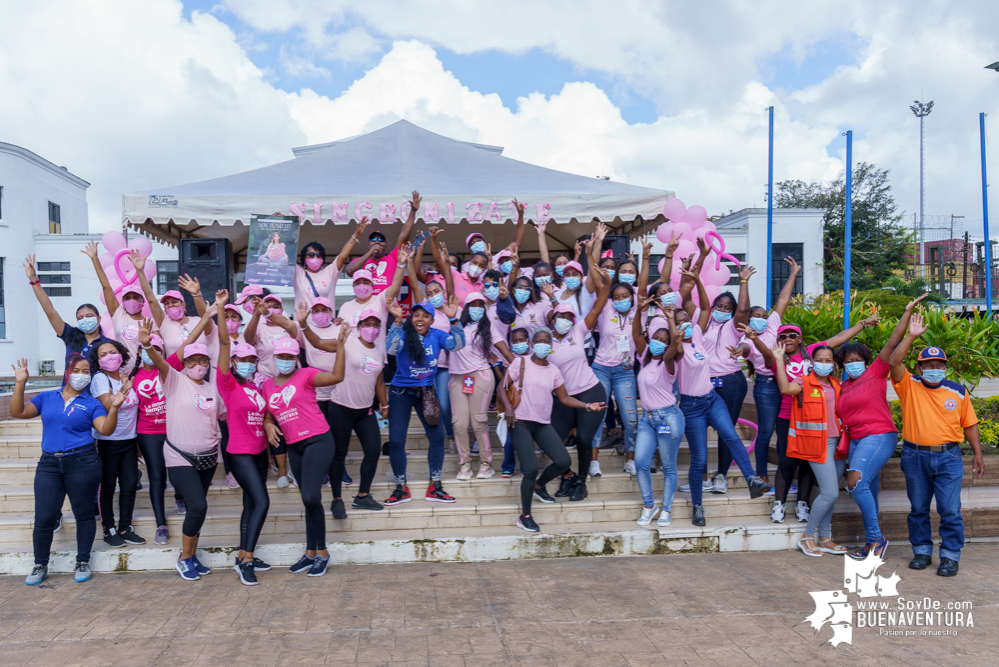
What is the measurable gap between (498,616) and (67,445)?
11.5ft

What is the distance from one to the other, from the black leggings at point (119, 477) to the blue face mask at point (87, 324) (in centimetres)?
102

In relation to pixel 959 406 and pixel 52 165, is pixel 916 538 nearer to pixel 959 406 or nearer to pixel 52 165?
pixel 959 406

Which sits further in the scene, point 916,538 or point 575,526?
point 575,526

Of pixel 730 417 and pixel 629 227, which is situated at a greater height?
pixel 629 227

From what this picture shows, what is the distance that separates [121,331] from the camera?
20.9 feet

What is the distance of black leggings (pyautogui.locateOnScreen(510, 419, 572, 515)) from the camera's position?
5.88 meters

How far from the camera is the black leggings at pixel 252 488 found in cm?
520

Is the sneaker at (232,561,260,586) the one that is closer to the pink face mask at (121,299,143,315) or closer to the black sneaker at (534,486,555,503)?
the black sneaker at (534,486,555,503)

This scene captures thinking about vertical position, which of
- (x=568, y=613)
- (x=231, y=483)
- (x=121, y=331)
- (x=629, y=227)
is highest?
(x=629, y=227)

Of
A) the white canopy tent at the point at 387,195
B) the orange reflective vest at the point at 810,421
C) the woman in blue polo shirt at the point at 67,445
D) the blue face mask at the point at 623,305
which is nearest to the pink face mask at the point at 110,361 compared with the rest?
the woman in blue polo shirt at the point at 67,445

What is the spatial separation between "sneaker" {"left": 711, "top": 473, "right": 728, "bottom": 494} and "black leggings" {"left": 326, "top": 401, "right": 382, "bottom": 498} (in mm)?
3215

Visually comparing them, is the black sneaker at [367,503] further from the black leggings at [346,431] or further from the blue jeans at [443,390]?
the blue jeans at [443,390]

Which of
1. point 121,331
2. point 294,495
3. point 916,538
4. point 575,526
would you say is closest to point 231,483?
point 294,495

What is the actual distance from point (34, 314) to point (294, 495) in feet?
71.3
